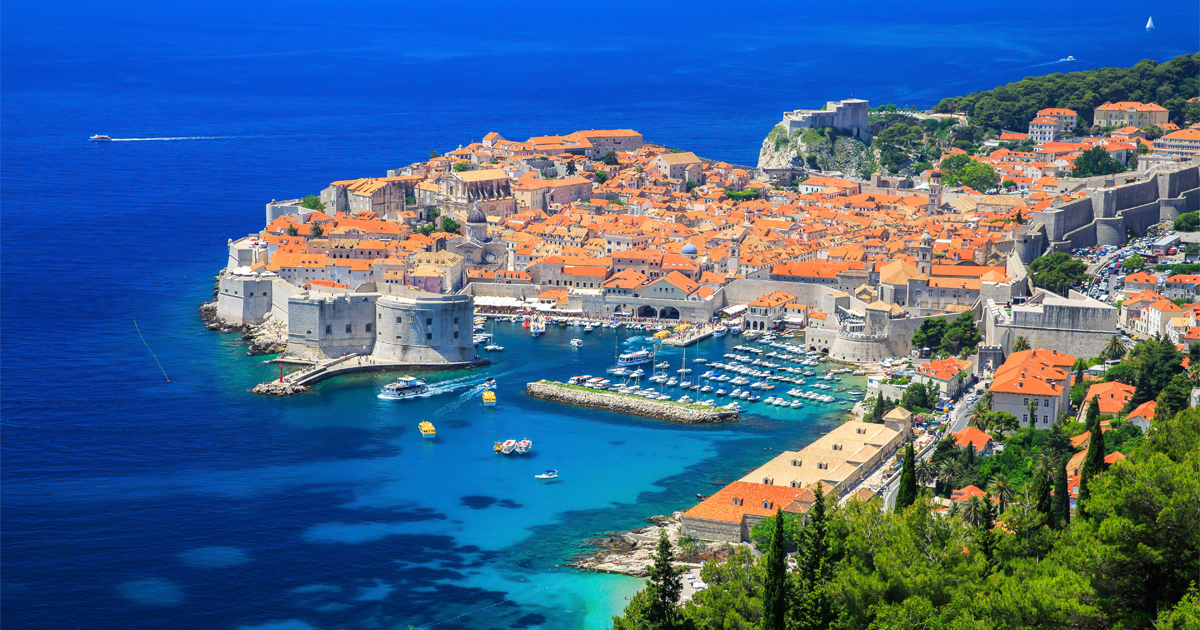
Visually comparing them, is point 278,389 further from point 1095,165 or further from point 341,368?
point 1095,165

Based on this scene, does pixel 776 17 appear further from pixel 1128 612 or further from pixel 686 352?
pixel 1128 612

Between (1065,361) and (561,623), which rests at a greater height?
(1065,361)

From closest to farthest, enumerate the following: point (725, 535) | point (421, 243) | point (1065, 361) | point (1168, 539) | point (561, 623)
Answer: point (1168, 539) < point (561, 623) < point (725, 535) < point (1065, 361) < point (421, 243)

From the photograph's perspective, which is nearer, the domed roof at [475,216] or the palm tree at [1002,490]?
the palm tree at [1002,490]

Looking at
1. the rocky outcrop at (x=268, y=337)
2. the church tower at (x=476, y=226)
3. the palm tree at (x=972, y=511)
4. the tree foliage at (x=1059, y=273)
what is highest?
the church tower at (x=476, y=226)

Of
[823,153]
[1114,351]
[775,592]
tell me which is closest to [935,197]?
[823,153]

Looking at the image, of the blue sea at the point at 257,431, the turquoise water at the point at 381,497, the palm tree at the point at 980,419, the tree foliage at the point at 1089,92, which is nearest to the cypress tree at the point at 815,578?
the turquoise water at the point at 381,497

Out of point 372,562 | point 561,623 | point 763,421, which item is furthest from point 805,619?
point 763,421

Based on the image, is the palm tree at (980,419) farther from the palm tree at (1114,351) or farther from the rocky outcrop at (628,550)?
the rocky outcrop at (628,550)

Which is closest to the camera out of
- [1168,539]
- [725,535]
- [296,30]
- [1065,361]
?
[1168,539]
